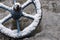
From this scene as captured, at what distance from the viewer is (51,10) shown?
2275 mm

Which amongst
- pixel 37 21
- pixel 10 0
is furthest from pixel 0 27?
pixel 10 0

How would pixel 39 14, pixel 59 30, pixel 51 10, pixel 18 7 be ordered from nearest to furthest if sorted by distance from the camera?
pixel 18 7 → pixel 39 14 → pixel 59 30 → pixel 51 10

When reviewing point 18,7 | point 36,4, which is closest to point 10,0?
point 36,4

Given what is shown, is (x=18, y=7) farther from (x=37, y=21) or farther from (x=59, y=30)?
(x=59, y=30)

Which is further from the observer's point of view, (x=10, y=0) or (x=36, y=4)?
(x=10, y=0)

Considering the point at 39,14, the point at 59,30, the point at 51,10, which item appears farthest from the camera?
the point at 51,10

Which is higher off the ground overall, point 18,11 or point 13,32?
point 18,11

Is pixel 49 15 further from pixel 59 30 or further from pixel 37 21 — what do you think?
pixel 37 21

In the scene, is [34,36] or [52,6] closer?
[34,36]

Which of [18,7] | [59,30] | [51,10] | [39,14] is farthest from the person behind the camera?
[51,10]

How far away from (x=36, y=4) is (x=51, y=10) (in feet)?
1.02

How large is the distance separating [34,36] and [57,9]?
41 centimetres

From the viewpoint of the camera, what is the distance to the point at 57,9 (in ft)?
7.47

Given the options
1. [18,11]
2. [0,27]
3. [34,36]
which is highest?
[18,11]
